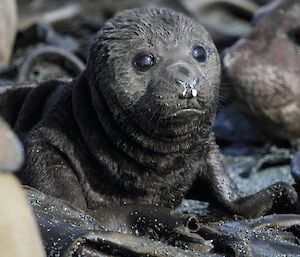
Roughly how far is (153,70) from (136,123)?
0.68 feet

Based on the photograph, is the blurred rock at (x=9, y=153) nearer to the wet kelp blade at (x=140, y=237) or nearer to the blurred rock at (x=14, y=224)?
the blurred rock at (x=14, y=224)

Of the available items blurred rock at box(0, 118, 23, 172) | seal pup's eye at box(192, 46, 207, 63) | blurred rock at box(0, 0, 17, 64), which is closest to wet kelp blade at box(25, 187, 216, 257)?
seal pup's eye at box(192, 46, 207, 63)

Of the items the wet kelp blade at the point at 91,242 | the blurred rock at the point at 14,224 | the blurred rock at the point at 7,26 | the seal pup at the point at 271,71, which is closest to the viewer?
the blurred rock at the point at 14,224

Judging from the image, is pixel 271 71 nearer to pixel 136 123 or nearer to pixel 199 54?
pixel 199 54

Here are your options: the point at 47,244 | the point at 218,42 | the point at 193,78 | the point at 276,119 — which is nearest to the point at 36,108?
the point at 193,78

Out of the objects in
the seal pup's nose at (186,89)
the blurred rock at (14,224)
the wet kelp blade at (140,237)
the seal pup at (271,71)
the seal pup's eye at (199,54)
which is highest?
the blurred rock at (14,224)

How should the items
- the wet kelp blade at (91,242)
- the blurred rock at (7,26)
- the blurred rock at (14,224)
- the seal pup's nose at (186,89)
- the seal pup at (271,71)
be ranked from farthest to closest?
the blurred rock at (7,26) → the seal pup at (271,71) → the seal pup's nose at (186,89) → the wet kelp blade at (91,242) → the blurred rock at (14,224)

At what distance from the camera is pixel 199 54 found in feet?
13.4

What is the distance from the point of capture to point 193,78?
3.90 metres

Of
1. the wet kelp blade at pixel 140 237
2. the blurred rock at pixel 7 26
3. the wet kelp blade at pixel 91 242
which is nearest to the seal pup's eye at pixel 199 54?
the wet kelp blade at pixel 140 237

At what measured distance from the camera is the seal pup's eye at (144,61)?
13.2ft

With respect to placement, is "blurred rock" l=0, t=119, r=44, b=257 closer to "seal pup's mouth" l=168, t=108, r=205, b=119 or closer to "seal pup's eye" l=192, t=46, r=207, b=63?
"seal pup's mouth" l=168, t=108, r=205, b=119

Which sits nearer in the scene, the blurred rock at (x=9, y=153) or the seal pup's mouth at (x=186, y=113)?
the blurred rock at (x=9, y=153)

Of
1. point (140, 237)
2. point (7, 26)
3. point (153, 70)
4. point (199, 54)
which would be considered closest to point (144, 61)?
point (153, 70)
